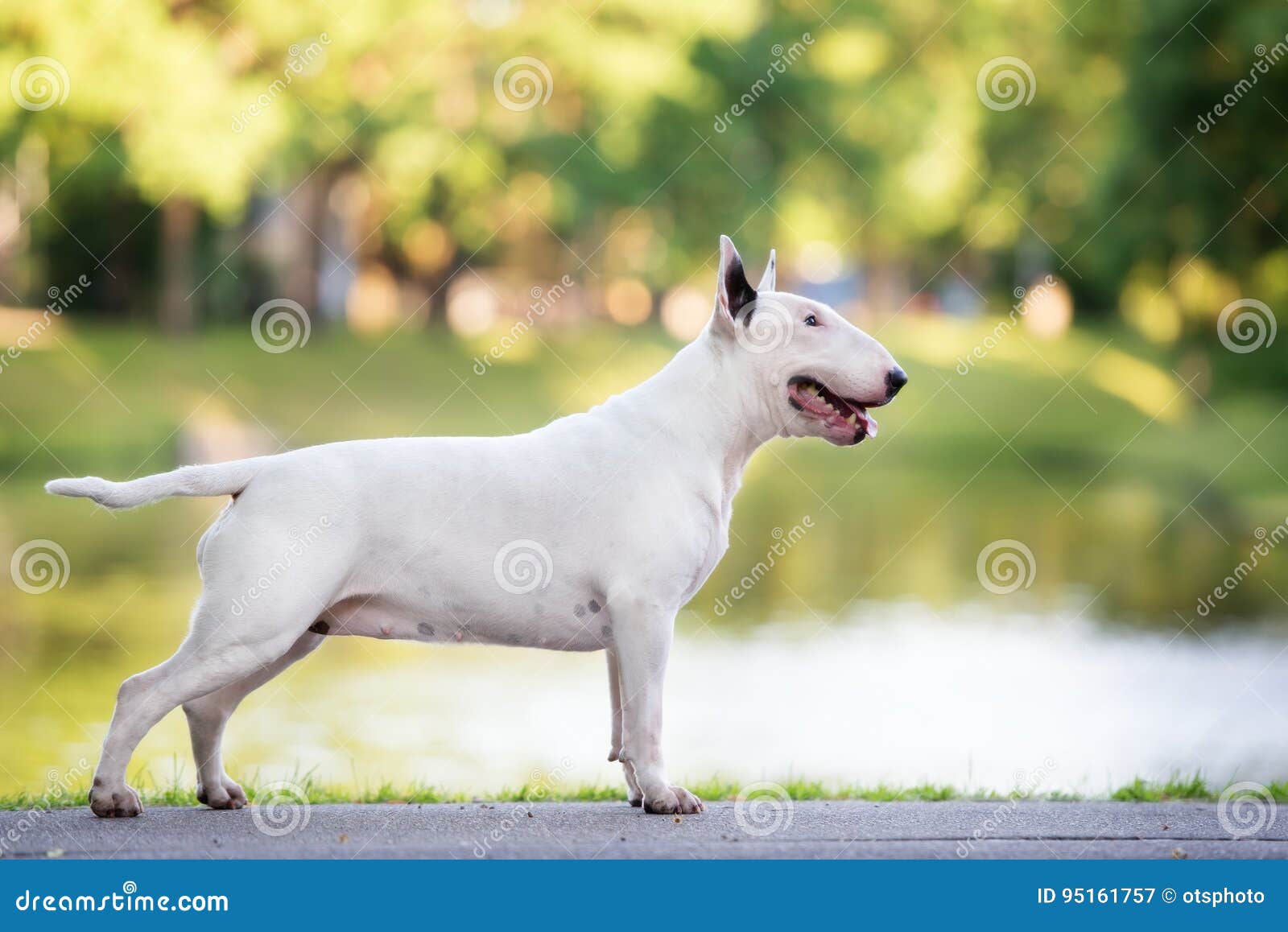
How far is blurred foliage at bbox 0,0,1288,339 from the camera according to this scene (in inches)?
1196

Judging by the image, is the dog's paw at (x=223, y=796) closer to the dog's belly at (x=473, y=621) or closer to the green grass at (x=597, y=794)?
the green grass at (x=597, y=794)

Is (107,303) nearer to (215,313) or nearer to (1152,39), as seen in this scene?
(215,313)

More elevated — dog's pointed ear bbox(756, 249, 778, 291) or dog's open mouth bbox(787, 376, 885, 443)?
dog's pointed ear bbox(756, 249, 778, 291)

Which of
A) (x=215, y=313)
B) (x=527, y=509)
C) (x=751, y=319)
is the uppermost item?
(x=215, y=313)

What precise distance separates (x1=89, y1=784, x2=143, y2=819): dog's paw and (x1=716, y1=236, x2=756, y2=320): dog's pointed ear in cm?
314

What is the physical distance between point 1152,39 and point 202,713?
3141 centimetres

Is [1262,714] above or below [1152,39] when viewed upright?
below

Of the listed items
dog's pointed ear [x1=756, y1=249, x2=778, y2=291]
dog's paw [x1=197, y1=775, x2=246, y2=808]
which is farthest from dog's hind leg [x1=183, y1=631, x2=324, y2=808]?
dog's pointed ear [x1=756, y1=249, x2=778, y2=291]

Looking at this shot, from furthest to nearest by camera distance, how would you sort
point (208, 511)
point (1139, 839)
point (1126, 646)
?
point (208, 511)
point (1126, 646)
point (1139, 839)

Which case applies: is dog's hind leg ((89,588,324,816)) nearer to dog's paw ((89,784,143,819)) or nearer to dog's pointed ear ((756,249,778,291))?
dog's paw ((89,784,143,819))

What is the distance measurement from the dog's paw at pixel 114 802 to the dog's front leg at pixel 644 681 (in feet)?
6.62

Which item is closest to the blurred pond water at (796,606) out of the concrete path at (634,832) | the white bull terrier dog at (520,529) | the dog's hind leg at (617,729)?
the concrete path at (634,832)

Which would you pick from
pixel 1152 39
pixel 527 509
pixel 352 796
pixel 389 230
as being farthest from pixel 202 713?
pixel 389 230

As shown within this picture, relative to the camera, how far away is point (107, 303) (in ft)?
123
